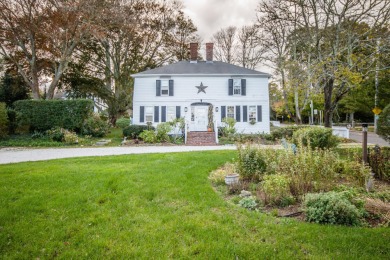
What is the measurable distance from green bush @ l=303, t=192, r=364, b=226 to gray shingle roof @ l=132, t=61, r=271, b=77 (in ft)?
53.1

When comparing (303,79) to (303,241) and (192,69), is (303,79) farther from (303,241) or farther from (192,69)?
(303,241)

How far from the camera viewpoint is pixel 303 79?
12805 millimetres

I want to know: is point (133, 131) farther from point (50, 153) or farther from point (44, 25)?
point (44, 25)

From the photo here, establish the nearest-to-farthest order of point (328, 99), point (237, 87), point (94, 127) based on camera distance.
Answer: point (328, 99) → point (94, 127) → point (237, 87)

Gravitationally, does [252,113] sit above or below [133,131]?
above

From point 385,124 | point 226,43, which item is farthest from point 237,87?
point 385,124

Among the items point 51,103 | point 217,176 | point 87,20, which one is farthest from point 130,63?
point 217,176

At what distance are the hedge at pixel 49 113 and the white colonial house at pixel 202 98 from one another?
4850mm

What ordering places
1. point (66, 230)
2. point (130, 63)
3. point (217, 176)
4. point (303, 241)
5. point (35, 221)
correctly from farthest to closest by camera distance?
1. point (130, 63)
2. point (217, 176)
3. point (35, 221)
4. point (66, 230)
5. point (303, 241)

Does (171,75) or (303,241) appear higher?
(171,75)

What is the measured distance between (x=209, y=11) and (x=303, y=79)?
739cm

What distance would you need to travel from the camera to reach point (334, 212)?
3.17m

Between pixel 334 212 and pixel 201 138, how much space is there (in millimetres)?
12700

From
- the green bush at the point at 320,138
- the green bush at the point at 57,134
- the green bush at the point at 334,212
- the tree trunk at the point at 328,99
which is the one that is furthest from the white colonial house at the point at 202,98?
the green bush at the point at 334,212
